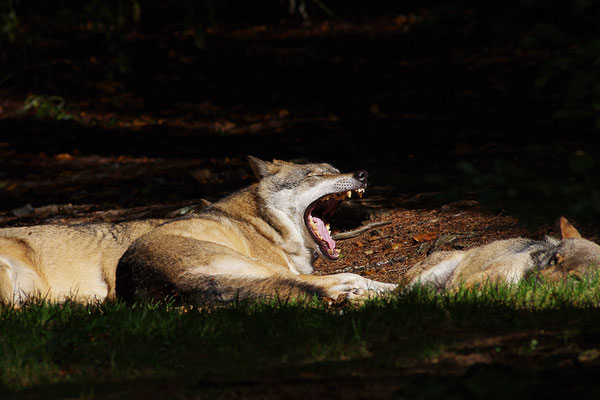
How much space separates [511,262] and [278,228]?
271cm

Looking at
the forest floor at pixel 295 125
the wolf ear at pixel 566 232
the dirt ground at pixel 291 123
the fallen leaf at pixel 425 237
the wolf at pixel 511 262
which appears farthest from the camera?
the dirt ground at pixel 291 123

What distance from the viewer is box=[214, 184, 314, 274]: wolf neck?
826 cm

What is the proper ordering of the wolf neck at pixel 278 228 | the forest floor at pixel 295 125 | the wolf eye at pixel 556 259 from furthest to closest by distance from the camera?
the forest floor at pixel 295 125 → the wolf neck at pixel 278 228 → the wolf eye at pixel 556 259

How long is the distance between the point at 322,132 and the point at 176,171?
3762 mm

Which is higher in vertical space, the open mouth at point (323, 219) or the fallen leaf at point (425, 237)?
the open mouth at point (323, 219)

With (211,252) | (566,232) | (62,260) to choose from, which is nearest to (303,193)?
(211,252)

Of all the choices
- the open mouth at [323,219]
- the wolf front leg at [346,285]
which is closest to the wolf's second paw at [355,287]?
the wolf front leg at [346,285]

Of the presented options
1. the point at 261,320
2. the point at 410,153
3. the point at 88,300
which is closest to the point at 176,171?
the point at 410,153

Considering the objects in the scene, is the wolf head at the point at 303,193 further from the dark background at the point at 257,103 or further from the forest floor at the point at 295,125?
the dark background at the point at 257,103

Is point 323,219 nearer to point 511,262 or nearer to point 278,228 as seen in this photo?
point 278,228

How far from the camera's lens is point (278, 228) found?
27.2 feet

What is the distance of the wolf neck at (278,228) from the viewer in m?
8.26

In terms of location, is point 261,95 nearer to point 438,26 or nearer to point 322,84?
point 322,84

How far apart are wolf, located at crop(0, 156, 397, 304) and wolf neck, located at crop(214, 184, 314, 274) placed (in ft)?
0.04
